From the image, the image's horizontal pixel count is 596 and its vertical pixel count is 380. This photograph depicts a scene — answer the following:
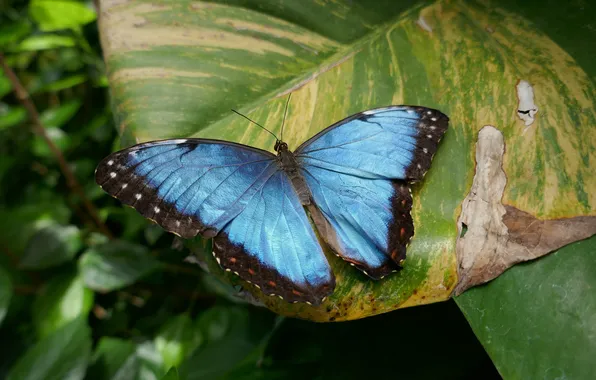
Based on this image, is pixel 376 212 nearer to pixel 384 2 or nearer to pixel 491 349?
pixel 491 349

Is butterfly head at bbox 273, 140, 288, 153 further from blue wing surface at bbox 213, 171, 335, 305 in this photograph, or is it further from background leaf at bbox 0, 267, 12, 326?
background leaf at bbox 0, 267, 12, 326

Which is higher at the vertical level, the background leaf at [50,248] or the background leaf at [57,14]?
the background leaf at [57,14]

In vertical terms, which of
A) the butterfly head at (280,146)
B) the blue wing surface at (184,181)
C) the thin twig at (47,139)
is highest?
the butterfly head at (280,146)

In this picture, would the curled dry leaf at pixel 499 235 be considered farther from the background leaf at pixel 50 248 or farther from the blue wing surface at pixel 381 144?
the background leaf at pixel 50 248

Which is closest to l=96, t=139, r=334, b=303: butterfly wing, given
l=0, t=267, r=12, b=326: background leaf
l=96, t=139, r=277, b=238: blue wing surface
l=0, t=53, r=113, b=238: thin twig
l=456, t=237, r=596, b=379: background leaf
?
l=96, t=139, r=277, b=238: blue wing surface

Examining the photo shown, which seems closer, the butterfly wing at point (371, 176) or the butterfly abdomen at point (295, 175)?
the butterfly wing at point (371, 176)

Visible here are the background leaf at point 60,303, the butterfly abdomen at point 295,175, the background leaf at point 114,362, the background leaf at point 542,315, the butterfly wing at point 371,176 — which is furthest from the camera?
the background leaf at point 60,303

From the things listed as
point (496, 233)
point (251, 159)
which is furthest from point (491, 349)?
point (251, 159)

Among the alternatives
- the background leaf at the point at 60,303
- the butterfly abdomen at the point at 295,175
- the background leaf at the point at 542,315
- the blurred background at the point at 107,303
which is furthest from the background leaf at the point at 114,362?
the background leaf at the point at 542,315
